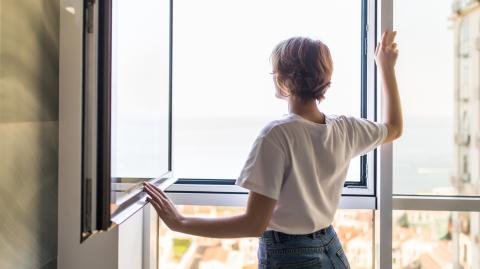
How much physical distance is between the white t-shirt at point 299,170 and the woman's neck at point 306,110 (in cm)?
3

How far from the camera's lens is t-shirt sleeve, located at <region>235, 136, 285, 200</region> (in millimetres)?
1099

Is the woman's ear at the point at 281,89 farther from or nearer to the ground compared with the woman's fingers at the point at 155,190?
farther from the ground

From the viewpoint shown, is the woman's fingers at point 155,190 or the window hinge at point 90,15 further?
the woman's fingers at point 155,190

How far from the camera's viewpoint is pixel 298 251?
1157mm

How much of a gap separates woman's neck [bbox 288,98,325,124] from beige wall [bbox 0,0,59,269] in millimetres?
666

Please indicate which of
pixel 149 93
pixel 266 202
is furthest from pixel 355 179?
pixel 149 93

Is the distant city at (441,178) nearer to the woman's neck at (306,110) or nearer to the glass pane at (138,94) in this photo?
the glass pane at (138,94)

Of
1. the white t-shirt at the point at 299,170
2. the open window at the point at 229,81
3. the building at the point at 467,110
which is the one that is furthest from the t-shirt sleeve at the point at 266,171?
the building at the point at 467,110

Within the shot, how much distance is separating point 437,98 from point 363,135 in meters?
0.45

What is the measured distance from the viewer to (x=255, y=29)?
162 centimetres

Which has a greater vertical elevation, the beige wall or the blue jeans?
the beige wall

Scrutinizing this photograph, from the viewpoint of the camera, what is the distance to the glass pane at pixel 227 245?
161cm

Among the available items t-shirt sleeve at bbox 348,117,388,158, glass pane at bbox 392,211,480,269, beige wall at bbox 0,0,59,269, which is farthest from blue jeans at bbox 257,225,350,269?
beige wall at bbox 0,0,59,269

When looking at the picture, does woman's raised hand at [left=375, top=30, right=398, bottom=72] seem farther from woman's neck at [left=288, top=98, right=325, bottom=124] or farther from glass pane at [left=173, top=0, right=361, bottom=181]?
woman's neck at [left=288, top=98, right=325, bottom=124]
